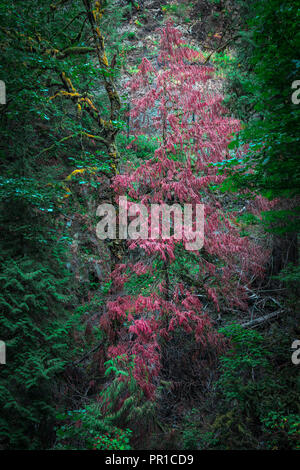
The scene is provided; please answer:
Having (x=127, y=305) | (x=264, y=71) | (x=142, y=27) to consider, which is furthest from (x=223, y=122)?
(x=142, y=27)

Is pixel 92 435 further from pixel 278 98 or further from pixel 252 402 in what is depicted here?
pixel 278 98

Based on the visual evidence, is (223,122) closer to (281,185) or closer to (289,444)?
(281,185)

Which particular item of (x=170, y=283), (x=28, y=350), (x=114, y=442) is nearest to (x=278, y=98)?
(x=170, y=283)

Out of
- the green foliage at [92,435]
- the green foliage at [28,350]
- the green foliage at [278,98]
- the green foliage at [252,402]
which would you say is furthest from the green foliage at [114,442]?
the green foliage at [278,98]

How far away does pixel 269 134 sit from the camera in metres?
3.90

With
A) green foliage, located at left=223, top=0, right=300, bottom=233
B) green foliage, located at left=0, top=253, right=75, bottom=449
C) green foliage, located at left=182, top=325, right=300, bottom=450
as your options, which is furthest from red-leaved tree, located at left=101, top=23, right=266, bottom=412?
green foliage, located at left=0, top=253, right=75, bottom=449

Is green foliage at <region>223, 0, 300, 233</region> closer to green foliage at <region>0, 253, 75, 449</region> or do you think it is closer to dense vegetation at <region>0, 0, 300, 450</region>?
dense vegetation at <region>0, 0, 300, 450</region>

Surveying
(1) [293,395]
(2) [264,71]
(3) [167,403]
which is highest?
(2) [264,71]

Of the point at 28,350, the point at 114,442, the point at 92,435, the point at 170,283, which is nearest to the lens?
the point at 114,442

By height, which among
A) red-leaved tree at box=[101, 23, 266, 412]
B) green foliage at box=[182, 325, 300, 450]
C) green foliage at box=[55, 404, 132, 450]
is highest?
red-leaved tree at box=[101, 23, 266, 412]

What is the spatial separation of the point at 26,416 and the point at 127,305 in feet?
7.21

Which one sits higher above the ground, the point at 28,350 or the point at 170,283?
the point at 170,283

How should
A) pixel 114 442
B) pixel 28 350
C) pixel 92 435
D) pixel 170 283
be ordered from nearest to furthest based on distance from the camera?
1. pixel 114 442
2. pixel 92 435
3. pixel 28 350
4. pixel 170 283

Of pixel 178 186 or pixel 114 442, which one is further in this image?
pixel 178 186
